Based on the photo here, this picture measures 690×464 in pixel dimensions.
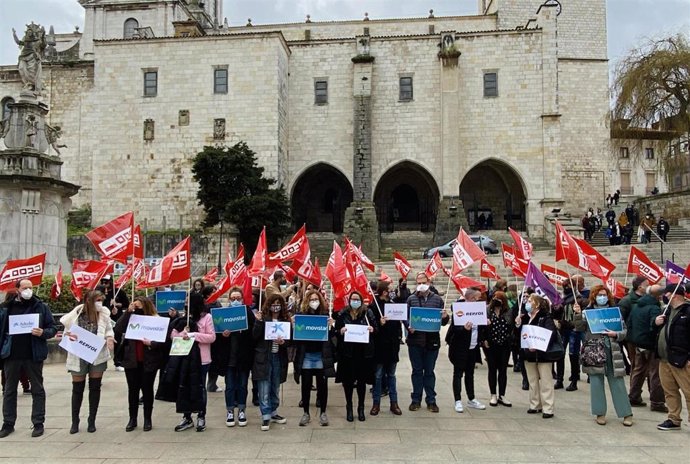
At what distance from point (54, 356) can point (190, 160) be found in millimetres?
23470

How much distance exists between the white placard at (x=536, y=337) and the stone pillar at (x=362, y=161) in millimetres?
24480

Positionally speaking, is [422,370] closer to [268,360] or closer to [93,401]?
[268,360]

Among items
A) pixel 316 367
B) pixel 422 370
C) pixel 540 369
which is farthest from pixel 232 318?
pixel 540 369

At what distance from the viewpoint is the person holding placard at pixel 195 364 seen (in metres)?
7.41

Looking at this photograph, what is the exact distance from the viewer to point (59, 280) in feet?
42.9

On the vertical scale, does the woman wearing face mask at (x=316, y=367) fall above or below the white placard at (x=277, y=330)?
below

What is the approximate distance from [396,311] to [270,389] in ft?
6.84

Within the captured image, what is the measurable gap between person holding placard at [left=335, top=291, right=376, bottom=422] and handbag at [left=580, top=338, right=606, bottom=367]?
3.00 m

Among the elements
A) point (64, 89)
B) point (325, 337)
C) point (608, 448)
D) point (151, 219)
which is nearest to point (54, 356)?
point (325, 337)

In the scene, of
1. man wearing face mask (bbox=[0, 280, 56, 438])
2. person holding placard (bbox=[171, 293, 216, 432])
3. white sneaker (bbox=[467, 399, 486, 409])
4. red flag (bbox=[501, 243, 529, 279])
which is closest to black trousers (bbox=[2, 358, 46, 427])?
man wearing face mask (bbox=[0, 280, 56, 438])

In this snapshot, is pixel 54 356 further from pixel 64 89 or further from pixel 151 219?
pixel 64 89

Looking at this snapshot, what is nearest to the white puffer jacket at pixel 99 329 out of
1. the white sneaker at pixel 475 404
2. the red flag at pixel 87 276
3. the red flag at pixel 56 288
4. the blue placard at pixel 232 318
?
the blue placard at pixel 232 318

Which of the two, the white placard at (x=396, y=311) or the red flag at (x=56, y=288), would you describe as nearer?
the white placard at (x=396, y=311)

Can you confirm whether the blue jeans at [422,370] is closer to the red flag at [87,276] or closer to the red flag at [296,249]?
the red flag at [296,249]
